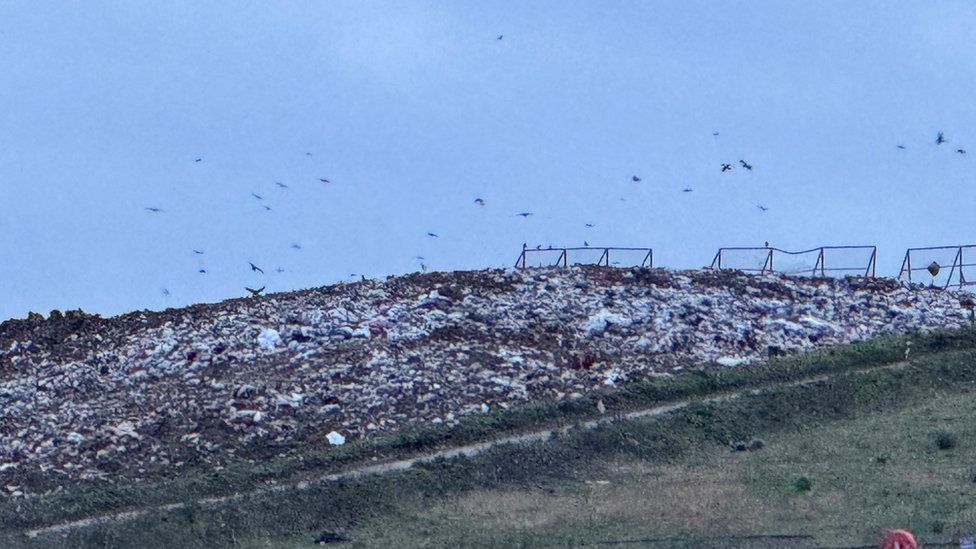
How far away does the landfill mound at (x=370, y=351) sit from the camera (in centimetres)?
2134

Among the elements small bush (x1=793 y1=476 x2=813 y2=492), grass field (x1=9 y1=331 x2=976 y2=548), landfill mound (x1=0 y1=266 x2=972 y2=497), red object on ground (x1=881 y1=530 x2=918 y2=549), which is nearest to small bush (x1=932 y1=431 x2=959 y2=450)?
grass field (x1=9 y1=331 x2=976 y2=548)

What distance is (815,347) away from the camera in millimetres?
25078

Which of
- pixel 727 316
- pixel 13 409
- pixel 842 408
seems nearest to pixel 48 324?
pixel 13 409

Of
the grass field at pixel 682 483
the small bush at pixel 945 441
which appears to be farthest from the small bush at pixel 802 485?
the small bush at pixel 945 441

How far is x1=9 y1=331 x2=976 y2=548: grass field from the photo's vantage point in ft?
56.5

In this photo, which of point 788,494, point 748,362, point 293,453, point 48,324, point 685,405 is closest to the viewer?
point 788,494

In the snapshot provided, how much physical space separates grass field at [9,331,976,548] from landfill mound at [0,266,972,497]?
107 centimetres

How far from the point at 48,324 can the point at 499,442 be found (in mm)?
8995

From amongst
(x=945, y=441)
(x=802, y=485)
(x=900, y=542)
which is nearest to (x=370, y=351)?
(x=802, y=485)

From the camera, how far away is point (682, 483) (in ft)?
63.5

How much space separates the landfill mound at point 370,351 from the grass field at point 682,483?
3.52ft

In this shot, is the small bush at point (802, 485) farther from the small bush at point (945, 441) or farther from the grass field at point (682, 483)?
the small bush at point (945, 441)

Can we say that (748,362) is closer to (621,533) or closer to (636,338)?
(636,338)

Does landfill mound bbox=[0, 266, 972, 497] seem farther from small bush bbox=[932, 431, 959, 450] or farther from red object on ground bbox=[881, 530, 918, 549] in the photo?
red object on ground bbox=[881, 530, 918, 549]
